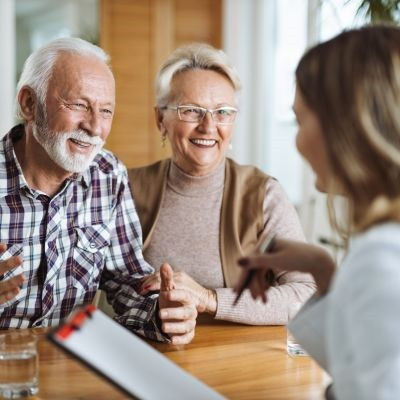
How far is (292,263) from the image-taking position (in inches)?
47.9

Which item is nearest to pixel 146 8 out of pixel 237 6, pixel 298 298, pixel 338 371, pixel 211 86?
pixel 237 6

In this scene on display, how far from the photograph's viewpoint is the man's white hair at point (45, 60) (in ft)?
6.60

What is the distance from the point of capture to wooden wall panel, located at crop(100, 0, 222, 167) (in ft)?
16.1

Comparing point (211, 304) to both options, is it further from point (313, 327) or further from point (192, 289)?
point (313, 327)

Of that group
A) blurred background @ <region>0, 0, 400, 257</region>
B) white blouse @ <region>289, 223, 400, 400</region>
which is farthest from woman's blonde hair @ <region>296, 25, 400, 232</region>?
blurred background @ <region>0, 0, 400, 257</region>

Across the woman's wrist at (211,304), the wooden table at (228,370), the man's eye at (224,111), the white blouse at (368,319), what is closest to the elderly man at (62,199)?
the woman's wrist at (211,304)

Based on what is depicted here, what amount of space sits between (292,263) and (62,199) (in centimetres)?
98

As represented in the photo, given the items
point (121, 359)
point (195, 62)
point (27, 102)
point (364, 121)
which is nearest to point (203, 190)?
point (195, 62)

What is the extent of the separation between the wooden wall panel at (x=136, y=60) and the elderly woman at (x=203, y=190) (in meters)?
2.58

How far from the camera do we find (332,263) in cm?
123

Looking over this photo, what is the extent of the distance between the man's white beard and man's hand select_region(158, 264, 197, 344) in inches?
19.8

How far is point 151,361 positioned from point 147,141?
390 centimetres

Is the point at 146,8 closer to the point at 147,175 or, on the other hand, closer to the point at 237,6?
the point at 237,6

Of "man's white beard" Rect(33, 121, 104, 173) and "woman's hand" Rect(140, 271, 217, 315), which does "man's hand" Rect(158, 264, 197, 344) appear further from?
"man's white beard" Rect(33, 121, 104, 173)
